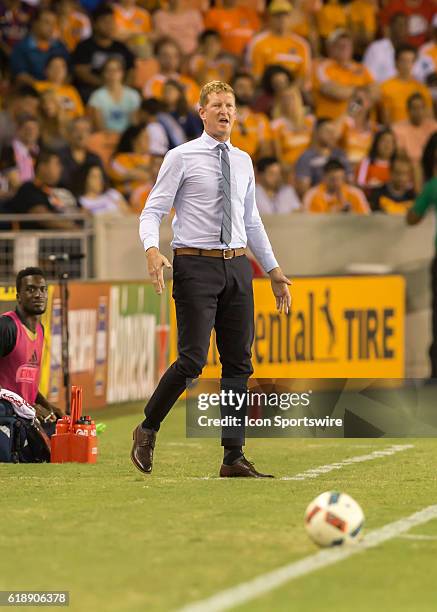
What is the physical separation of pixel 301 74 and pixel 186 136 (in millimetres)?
2498

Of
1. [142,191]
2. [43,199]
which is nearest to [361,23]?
[142,191]

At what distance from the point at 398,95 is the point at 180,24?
307 centimetres

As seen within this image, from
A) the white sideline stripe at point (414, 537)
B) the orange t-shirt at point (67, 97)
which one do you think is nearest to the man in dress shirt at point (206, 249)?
the white sideline stripe at point (414, 537)

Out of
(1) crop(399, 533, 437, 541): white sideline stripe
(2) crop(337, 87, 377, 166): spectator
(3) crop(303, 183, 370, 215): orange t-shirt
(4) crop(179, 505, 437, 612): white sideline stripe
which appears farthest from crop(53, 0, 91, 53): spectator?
(1) crop(399, 533, 437, 541): white sideline stripe

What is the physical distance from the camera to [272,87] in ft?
63.6

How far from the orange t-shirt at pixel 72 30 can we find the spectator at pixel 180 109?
141 cm

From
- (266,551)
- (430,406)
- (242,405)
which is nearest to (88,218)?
(430,406)

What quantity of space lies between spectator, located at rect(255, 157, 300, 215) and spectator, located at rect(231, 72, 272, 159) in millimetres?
728

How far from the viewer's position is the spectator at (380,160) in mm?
18625

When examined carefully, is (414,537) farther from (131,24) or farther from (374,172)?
(131,24)

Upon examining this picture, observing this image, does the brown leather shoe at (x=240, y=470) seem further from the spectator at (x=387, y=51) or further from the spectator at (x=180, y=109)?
the spectator at (x=387, y=51)

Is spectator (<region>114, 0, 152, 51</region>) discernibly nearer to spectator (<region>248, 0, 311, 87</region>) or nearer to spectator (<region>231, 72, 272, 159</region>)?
spectator (<region>231, 72, 272, 159</region>)

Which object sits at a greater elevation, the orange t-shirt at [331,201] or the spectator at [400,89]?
the spectator at [400,89]

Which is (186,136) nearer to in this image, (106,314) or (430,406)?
(106,314)
